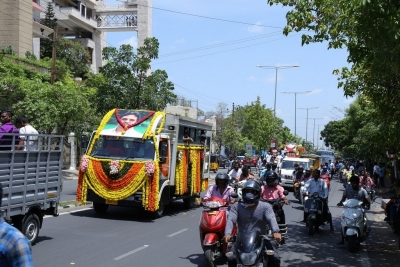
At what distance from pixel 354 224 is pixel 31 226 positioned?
21.4 ft

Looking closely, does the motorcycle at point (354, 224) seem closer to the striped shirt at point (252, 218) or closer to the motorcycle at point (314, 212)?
the motorcycle at point (314, 212)

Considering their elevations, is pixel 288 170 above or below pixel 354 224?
above

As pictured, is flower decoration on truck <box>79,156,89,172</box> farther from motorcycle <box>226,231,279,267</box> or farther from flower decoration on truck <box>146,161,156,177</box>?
motorcycle <box>226,231,279,267</box>

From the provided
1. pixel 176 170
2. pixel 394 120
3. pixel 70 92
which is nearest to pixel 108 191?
pixel 176 170

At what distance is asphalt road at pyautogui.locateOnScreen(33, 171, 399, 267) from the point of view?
9.39 metres

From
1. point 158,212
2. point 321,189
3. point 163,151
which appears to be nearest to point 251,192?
point 321,189

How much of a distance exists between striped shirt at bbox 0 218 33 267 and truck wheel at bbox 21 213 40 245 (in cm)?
685

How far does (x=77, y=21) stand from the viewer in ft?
186

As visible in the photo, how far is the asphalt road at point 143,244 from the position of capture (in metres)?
9.39

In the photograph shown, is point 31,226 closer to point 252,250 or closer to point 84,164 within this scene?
point 84,164

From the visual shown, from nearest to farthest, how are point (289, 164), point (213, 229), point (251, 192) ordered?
point (251, 192) → point (213, 229) → point (289, 164)

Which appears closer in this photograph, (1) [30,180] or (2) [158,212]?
(1) [30,180]

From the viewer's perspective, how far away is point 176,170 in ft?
53.0

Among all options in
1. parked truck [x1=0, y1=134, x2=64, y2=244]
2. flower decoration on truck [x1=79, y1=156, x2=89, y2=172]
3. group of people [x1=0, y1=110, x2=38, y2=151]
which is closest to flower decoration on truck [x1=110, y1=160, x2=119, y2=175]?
flower decoration on truck [x1=79, y1=156, x2=89, y2=172]
